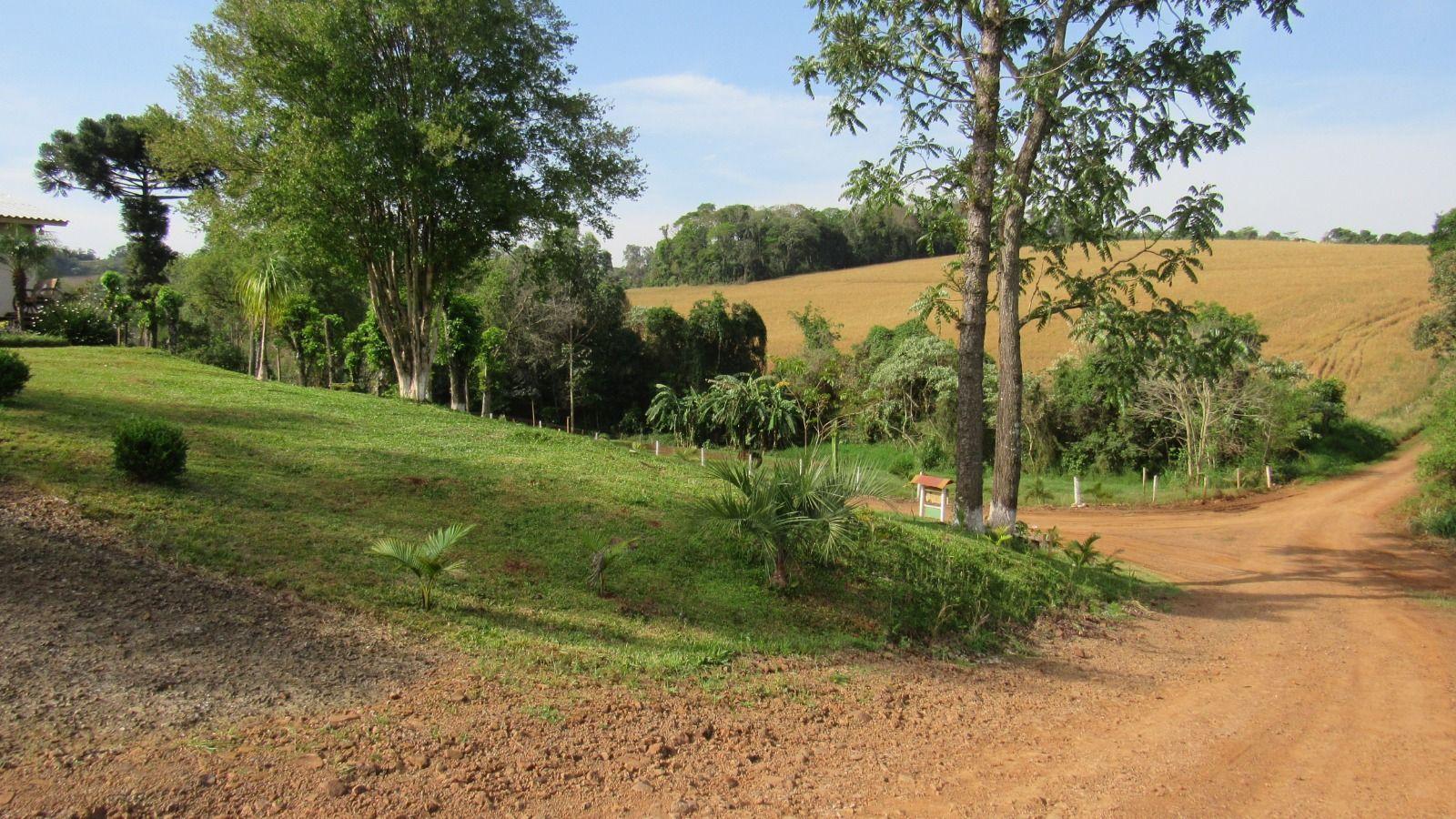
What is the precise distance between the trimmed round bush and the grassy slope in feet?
0.59

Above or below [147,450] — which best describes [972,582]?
below

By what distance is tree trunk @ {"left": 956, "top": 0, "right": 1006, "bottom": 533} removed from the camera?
40.5 feet

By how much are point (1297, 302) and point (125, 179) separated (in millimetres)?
64068

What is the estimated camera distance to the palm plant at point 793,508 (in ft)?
27.0

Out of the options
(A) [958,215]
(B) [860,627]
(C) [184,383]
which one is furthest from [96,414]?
(A) [958,215]

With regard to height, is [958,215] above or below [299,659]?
above

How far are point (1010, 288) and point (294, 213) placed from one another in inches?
550

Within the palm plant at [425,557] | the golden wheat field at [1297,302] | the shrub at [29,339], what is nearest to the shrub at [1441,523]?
the golden wheat field at [1297,302]

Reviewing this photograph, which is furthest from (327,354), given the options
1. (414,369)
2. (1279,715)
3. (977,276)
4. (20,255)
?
(1279,715)

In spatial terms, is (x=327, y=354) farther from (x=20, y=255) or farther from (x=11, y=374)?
(x=11, y=374)

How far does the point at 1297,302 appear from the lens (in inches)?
1973

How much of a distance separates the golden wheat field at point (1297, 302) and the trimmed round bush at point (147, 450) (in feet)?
82.5

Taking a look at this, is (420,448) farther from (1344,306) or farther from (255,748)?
(1344,306)

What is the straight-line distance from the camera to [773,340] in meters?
55.2
